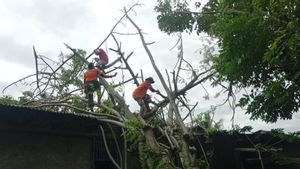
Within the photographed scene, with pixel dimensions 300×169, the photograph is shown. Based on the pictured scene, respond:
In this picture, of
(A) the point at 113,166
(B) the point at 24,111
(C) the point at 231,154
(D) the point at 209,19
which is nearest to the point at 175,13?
(D) the point at 209,19

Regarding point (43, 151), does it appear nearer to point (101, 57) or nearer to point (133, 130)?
point (133, 130)

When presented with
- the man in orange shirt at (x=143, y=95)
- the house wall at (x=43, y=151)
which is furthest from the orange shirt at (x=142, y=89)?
the house wall at (x=43, y=151)

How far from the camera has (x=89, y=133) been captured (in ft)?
25.3

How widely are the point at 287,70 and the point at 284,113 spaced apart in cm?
112

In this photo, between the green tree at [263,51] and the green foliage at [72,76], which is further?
the green foliage at [72,76]

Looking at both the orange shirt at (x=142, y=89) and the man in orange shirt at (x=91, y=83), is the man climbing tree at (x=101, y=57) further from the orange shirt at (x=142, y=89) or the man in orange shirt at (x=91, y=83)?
the orange shirt at (x=142, y=89)

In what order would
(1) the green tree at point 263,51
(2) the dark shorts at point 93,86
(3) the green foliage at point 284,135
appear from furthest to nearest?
(2) the dark shorts at point 93,86, (3) the green foliage at point 284,135, (1) the green tree at point 263,51

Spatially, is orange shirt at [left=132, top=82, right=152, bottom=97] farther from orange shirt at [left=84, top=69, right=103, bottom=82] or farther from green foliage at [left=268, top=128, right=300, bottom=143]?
green foliage at [left=268, top=128, right=300, bottom=143]

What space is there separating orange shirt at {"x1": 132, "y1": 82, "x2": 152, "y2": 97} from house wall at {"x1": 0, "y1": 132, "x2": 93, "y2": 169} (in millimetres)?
2018

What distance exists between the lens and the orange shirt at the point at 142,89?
940 cm

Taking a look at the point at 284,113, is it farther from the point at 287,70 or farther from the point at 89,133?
the point at 89,133

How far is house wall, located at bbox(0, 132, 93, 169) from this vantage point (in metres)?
6.43

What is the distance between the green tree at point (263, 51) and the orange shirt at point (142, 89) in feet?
9.03

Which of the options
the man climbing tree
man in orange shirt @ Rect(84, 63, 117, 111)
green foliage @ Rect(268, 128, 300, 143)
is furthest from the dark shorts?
green foliage @ Rect(268, 128, 300, 143)
